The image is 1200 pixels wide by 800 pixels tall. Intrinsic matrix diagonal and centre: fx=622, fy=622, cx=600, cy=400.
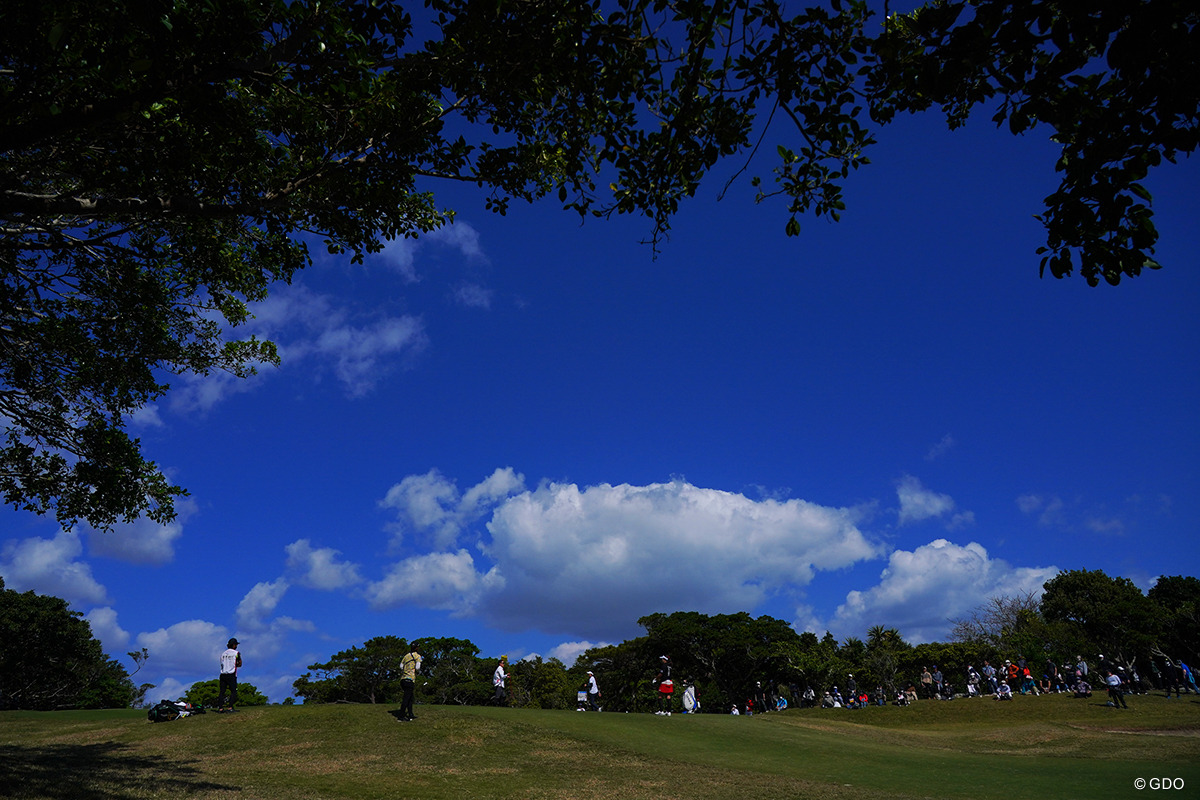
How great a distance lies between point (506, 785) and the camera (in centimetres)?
1121

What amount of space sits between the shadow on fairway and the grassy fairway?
0.12 feet

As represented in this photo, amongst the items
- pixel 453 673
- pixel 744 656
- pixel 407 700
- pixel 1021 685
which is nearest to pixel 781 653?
pixel 744 656

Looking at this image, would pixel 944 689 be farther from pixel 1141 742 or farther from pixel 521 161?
pixel 521 161

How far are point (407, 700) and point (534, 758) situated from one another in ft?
14.4

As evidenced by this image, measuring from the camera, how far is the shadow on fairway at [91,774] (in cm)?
883

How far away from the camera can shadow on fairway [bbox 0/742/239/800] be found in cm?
883

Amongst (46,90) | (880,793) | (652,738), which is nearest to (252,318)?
(46,90)

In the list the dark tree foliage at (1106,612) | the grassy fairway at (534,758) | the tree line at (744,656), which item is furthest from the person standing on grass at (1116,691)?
the dark tree foliage at (1106,612)

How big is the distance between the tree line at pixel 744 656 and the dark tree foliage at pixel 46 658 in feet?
0.47

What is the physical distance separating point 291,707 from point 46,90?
16.7 meters

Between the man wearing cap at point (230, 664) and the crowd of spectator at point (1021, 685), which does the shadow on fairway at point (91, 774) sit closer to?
the man wearing cap at point (230, 664)

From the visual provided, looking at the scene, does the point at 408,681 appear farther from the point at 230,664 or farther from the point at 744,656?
the point at 744,656

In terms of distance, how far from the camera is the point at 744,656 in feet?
176

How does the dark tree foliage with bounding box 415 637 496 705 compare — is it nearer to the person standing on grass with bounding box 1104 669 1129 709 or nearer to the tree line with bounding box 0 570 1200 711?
the tree line with bounding box 0 570 1200 711
